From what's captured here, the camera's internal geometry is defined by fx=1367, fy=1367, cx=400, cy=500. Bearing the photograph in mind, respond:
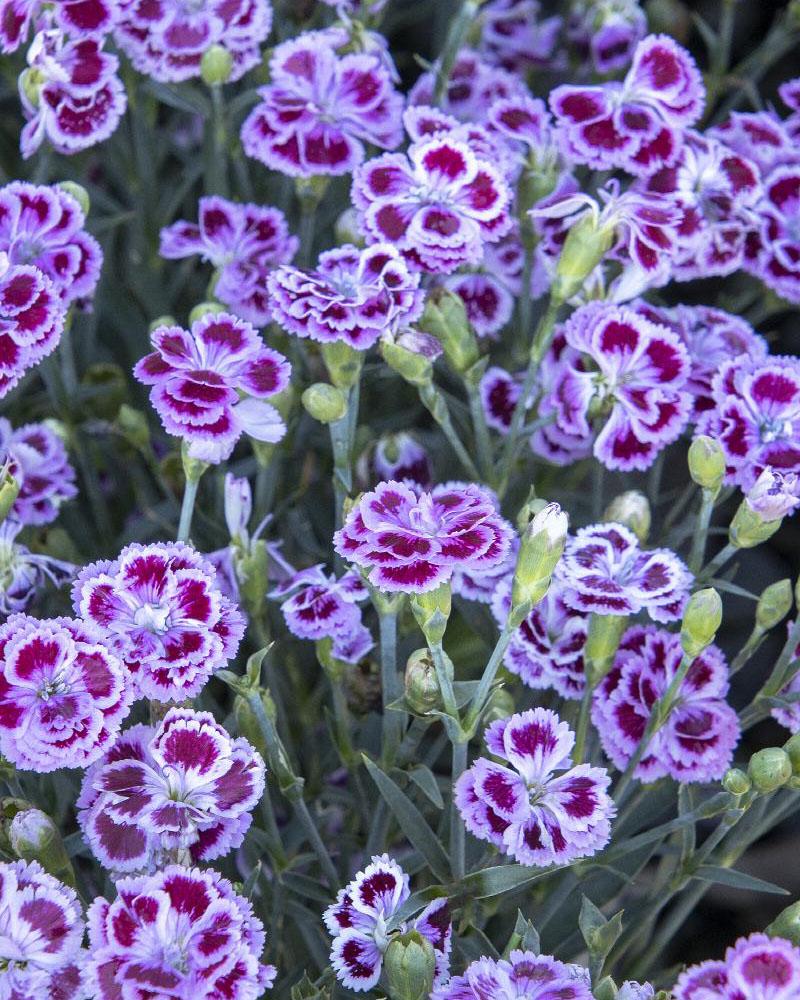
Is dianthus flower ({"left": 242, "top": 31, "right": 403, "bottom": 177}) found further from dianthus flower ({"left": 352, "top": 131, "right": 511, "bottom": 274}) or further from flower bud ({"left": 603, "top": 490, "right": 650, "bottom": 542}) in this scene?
flower bud ({"left": 603, "top": 490, "right": 650, "bottom": 542})

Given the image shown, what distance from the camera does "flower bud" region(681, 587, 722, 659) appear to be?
1.00 m

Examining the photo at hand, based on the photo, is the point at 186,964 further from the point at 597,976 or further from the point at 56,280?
the point at 56,280

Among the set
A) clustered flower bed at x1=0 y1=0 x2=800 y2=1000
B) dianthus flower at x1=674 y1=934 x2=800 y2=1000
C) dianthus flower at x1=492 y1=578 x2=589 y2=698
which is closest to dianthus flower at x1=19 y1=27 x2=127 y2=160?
clustered flower bed at x1=0 y1=0 x2=800 y2=1000

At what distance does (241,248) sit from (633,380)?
42 centimetres

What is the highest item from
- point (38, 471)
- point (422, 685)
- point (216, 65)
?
point (216, 65)

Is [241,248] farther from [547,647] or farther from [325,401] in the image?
[547,647]

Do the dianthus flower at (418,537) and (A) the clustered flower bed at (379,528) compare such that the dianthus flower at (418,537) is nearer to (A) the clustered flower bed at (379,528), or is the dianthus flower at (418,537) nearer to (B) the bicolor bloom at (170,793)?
(A) the clustered flower bed at (379,528)

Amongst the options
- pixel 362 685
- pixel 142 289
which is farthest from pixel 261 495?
pixel 142 289

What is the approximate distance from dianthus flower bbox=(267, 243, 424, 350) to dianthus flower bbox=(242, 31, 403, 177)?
208 mm

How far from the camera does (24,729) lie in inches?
36.3

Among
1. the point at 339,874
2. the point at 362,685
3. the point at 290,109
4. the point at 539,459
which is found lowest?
the point at 339,874

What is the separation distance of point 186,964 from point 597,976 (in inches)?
11.7

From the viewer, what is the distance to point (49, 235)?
1.23 m

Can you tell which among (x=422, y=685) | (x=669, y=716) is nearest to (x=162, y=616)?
(x=422, y=685)
